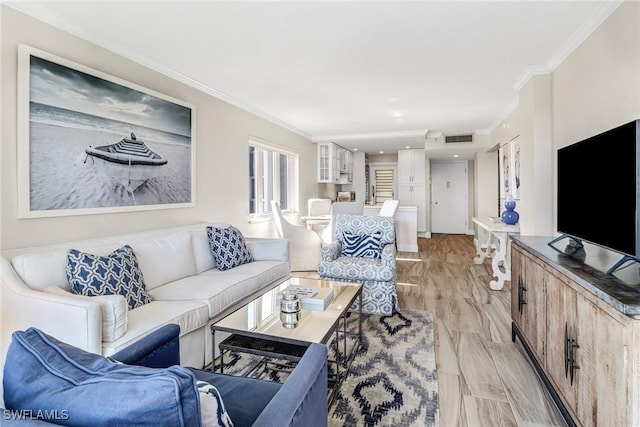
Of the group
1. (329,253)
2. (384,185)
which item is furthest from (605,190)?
(384,185)

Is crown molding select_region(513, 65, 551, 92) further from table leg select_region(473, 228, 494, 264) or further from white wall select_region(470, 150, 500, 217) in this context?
white wall select_region(470, 150, 500, 217)

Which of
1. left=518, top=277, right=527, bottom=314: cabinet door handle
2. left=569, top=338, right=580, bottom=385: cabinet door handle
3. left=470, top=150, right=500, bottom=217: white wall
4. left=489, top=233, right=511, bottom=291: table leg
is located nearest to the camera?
left=569, top=338, right=580, bottom=385: cabinet door handle

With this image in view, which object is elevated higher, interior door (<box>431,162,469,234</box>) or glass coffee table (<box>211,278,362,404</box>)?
interior door (<box>431,162,469,234</box>)

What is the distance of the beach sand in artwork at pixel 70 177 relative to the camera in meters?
2.12

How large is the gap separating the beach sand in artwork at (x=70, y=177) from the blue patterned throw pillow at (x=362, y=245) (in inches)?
75.9

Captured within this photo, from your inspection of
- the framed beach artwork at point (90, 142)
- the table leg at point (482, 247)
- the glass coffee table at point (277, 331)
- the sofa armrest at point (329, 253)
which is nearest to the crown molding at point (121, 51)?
the framed beach artwork at point (90, 142)

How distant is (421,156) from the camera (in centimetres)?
777

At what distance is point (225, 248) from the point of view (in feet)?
9.91

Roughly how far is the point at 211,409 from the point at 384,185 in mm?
8651

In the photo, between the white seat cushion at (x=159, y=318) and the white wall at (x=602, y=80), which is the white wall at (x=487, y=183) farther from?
the white seat cushion at (x=159, y=318)

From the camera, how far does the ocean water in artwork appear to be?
6.97 ft

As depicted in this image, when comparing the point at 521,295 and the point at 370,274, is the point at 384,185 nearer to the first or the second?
the point at 370,274

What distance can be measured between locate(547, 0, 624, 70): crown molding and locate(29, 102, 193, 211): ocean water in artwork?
3434 mm

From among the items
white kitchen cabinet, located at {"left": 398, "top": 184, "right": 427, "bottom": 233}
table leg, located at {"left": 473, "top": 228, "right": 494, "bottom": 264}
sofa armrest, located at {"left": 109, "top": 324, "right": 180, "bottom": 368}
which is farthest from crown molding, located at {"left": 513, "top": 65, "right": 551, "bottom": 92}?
white kitchen cabinet, located at {"left": 398, "top": 184, "right": 427, "bottom": 233}
